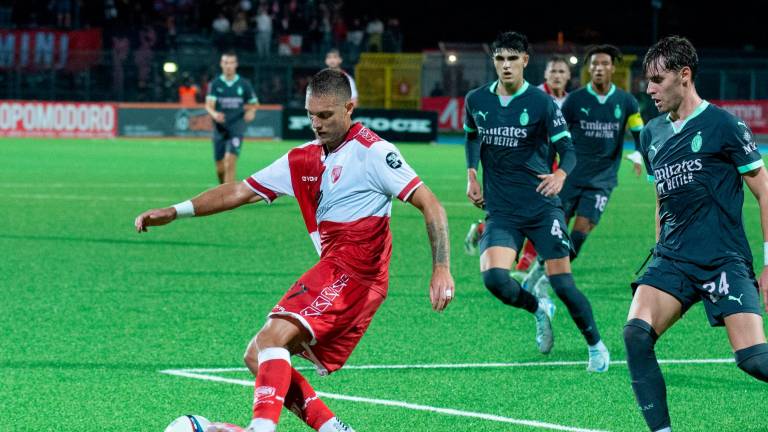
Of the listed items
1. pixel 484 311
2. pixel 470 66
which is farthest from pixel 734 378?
pixel 470 66

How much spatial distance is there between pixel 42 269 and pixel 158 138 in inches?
1068

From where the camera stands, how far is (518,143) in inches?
357

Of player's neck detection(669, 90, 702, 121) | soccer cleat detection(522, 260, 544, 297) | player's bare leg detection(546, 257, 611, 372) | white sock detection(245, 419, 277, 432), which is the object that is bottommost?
soccer cleat detection(522, 260, 544, 297)

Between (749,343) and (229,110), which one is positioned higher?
(749,343)

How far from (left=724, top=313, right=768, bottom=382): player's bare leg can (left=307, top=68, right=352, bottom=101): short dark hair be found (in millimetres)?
2095

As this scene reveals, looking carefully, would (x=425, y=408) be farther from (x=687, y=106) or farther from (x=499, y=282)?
(x=687, y=106)

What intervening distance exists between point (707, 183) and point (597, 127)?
18.9 feet

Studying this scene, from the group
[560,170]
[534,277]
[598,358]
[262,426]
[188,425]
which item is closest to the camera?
[262,426]

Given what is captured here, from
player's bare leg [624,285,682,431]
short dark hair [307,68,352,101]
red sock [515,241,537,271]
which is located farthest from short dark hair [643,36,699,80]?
red sock [515,241,537,271]

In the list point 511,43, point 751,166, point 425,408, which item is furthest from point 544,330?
point 751,166

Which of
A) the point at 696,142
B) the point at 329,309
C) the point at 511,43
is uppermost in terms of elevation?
the point at 511,43

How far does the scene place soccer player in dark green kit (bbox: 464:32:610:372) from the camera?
29.2ft

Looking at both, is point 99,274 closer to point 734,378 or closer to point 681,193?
point 734,378

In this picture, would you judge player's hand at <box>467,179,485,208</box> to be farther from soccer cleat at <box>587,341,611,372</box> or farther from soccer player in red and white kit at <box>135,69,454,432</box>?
soccer player in red and white kit at <box>135,69,454,432</box>
